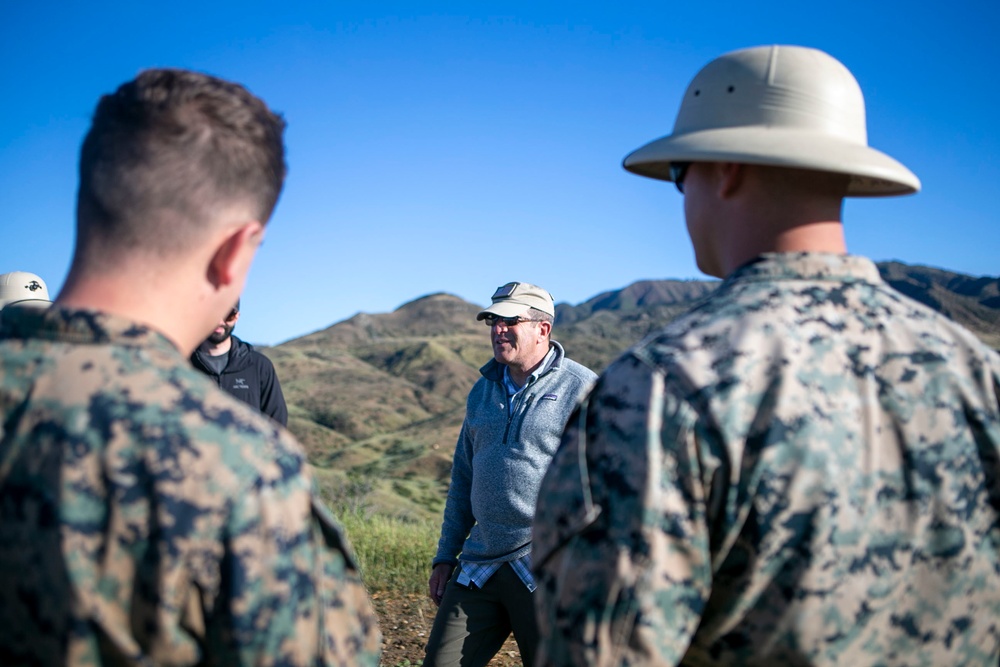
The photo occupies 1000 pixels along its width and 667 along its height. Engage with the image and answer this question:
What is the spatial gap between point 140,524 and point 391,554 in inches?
264

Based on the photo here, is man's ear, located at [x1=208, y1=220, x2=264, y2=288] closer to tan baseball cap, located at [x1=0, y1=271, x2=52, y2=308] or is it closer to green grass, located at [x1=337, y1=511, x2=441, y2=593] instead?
tan baseball cap, located at [x1=0, y1=271, x2=52, y2=308]

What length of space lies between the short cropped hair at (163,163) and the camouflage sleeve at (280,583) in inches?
19.0

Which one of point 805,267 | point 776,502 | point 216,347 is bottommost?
point 216,347

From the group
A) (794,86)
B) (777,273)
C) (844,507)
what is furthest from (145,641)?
(794,86)

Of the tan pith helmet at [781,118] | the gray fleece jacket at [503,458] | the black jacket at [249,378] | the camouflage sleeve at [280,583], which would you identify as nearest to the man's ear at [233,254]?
the camouflage sleeve at [280,583]

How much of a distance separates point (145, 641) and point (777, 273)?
4.59 ft

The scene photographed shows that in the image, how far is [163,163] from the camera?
1525 mm

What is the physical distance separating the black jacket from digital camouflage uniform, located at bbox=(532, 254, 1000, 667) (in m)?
3.28

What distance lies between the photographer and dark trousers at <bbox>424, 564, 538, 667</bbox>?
4.16 metres

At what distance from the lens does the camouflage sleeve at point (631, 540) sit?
161 centimetres

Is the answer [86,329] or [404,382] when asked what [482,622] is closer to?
[86,329]

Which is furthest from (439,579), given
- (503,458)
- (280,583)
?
(280,583)

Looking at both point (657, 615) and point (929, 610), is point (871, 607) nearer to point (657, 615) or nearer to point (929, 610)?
point (929, 610)

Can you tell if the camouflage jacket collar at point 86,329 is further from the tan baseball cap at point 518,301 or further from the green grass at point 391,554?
the green grass at point 391,554
